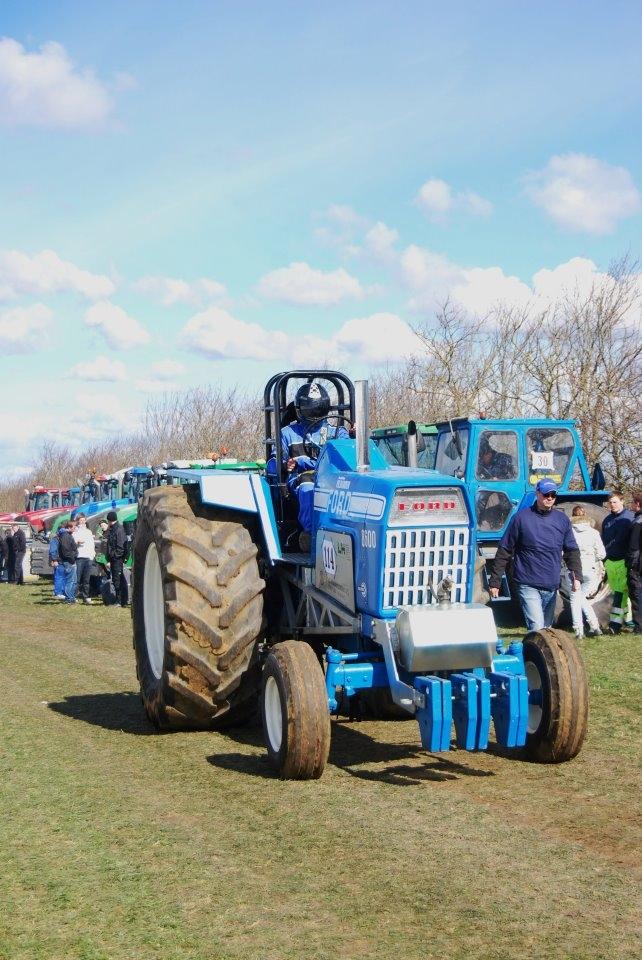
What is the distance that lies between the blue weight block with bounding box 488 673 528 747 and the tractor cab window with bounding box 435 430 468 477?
7.86m

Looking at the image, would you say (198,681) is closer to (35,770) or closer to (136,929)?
(35,770)

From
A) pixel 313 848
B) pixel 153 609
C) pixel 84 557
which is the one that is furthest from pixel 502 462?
pixel 313 848

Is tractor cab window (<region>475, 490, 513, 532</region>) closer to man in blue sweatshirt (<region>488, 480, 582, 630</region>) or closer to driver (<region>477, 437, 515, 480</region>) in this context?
driver (<region>477, 437, 515, 480</region>)

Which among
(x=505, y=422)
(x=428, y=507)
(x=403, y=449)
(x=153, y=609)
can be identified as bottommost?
(x=153, y=609)

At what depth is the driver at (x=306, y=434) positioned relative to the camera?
8.16 metres

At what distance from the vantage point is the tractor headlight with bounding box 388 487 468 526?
650 cm

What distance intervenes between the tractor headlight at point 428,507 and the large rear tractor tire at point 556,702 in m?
0.96

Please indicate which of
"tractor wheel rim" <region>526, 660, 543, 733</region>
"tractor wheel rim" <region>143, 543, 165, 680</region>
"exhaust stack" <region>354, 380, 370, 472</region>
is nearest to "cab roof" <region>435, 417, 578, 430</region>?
"tractor wheel rim" <region>143, 543, 165, 680</region>

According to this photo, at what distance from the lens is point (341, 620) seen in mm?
7137

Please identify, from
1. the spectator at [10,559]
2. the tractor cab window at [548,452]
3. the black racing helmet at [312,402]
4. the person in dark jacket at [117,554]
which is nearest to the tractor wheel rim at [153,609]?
the black racing helmet at [312,402]

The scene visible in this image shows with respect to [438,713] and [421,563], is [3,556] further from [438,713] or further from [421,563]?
[438,713]

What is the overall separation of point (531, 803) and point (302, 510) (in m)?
2.75

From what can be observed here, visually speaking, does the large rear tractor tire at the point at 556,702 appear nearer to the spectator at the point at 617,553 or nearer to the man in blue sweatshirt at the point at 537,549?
the man in blue sweatshirt at the point at 537,549

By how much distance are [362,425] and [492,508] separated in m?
7.08
